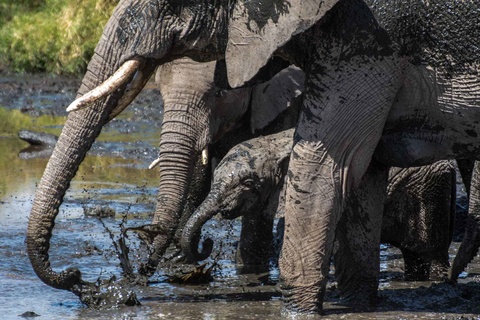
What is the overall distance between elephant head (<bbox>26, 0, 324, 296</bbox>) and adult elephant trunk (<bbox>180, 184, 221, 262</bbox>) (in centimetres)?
108

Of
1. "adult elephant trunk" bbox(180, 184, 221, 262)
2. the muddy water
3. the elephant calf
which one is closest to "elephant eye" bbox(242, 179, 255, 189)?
the elephant calf

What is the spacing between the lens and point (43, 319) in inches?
282

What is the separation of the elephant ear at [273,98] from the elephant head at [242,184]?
0.76 m

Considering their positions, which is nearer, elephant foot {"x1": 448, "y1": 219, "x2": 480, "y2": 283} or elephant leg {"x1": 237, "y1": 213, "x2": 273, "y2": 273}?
elephant foot {"x1": 448, "y1": 219, "x2": 480, "y2": 283}

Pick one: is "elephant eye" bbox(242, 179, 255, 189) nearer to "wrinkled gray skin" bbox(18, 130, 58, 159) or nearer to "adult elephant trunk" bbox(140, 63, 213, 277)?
"adult elephant trunk" bbox(140, 63, 213, 277)

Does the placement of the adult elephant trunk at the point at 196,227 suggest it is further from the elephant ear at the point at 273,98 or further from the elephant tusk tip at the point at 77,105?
the elephant tusk tip at the point at 77,105

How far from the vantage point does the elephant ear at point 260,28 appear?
6.47 meters

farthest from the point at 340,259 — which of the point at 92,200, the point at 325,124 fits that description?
the point at 92,200

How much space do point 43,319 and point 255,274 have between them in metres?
1.91

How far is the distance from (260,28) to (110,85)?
0.85 m

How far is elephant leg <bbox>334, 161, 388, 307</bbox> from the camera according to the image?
729 centimetres

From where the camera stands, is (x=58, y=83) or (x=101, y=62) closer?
(x=101, y=62)

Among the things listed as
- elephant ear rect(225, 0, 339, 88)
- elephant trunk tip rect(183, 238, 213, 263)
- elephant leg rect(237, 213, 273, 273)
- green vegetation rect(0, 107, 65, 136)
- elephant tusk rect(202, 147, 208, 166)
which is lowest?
elephant trunk tip rect(183, 238, 213, 263)

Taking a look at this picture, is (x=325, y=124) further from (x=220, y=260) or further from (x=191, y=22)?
(x=220, y=260)
